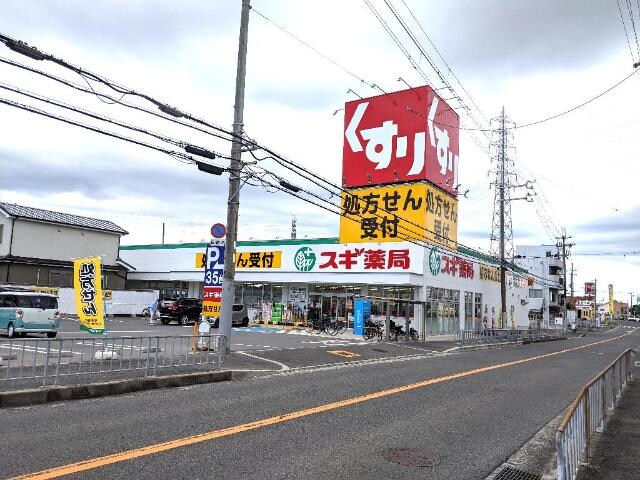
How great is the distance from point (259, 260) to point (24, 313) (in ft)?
65.6

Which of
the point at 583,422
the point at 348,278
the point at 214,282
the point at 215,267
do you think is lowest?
the point at 583,422

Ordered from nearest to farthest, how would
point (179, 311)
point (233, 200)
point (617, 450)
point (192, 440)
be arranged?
point (192, 440) < point (617, 450) < point (233, 200) < point (179, 311)

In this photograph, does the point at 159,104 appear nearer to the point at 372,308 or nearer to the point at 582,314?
the point at 372,308

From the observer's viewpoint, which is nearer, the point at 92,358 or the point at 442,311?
the point at 92,358

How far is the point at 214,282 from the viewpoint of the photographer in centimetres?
1594

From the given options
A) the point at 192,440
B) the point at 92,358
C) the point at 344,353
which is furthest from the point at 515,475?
the point at 344,353

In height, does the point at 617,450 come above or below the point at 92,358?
below

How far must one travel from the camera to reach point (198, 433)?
695 centimetres

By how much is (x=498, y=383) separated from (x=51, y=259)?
119ft

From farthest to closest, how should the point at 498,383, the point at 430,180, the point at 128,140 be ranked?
1. the point at 430,180
2. the point at 498,383
3. the point at 128,140

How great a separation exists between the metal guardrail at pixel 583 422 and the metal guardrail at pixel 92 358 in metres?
6.85

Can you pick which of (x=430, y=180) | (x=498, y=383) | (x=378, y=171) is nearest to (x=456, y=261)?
(x=430, y=180)

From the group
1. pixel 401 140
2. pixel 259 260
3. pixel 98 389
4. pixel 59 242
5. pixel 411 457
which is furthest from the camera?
pixel 59 242

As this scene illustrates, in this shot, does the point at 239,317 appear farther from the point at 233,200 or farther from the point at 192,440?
the point at 192,440
